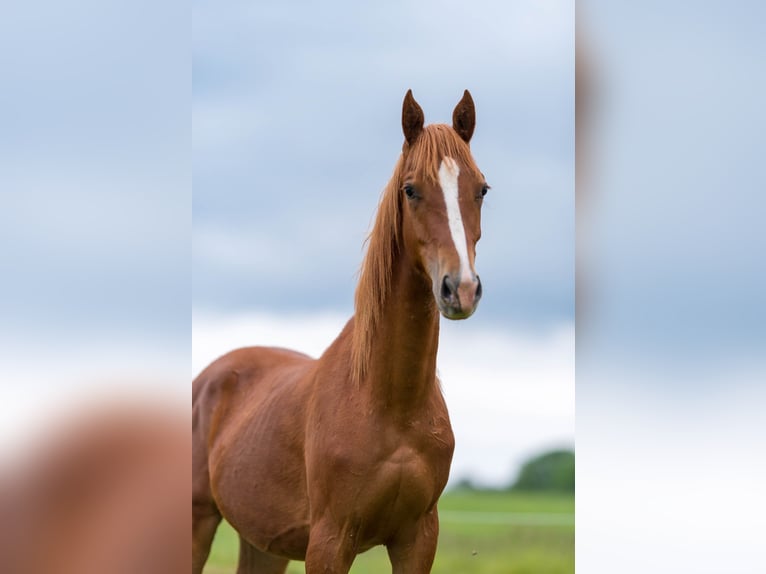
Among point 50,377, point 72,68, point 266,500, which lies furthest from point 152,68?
point 266,500

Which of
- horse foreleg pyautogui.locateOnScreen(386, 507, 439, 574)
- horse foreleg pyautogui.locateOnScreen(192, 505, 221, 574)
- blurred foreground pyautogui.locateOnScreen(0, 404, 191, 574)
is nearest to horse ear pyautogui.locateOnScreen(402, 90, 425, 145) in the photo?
horse foreleg pyautogui.locateOnScreen(386, 507, 439, 574)

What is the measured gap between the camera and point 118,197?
154 centimetres

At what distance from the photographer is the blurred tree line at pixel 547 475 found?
7.33 meters

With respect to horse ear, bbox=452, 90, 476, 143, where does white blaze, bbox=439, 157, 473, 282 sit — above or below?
below

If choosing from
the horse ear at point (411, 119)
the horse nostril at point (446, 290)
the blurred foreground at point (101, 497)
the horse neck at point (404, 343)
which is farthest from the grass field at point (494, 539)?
the blurred foreground at point (101, 497)

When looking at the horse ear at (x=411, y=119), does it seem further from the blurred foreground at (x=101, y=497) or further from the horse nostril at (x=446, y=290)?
the blurred foreground at (x=101, y=497)

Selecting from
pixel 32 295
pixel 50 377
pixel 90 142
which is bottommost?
pixel 50 377

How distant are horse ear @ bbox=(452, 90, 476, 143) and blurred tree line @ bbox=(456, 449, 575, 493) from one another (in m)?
4.67

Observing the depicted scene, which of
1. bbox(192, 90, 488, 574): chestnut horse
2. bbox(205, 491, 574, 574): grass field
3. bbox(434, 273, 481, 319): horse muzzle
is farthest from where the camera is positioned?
bbox(205, 491, 574, 574): grass field

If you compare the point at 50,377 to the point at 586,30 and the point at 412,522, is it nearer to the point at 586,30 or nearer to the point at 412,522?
the point at 586,30

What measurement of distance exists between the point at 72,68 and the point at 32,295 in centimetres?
47

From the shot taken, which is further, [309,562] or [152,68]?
[309,562]

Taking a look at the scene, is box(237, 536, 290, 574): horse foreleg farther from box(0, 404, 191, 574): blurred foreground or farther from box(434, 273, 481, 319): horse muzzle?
box(0, 404, 191, 574): blurred foreground

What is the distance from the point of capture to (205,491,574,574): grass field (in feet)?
18.0
